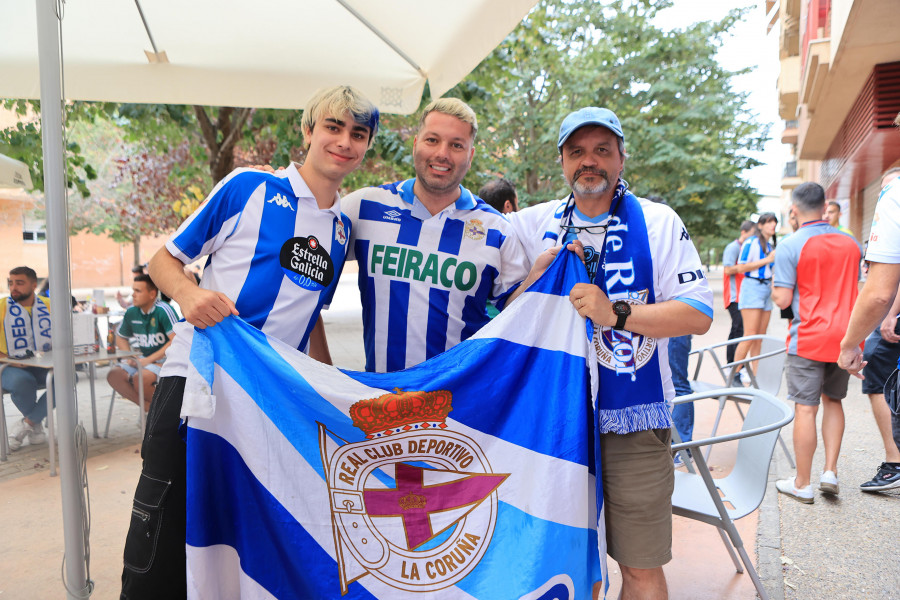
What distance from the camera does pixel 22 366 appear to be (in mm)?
5777

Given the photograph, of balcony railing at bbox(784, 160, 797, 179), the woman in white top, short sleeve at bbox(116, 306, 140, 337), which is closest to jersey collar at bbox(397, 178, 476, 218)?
short sleeve at bbox(116, 306, 140, 337)

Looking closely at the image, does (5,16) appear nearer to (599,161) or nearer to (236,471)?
(236,471)

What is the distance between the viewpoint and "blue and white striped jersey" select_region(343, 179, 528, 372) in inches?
109

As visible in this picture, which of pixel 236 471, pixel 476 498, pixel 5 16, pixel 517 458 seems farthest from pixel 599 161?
pixel 5 16

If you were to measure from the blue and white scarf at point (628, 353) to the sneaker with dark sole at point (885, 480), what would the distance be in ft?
10.9

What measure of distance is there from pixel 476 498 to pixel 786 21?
22190 millimetres

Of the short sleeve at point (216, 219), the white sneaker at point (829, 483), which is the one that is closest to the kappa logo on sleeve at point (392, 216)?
the short sleeve at point (216, 219)

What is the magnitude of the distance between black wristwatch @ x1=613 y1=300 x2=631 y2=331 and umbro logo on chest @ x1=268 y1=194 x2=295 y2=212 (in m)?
1.33

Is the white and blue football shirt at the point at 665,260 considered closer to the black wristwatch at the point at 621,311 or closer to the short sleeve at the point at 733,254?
the black wristwatch at the point at 621,311

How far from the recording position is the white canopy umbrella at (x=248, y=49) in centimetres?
317

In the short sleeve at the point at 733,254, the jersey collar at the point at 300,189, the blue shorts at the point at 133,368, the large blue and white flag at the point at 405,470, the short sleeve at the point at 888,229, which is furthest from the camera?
the short sleeve at the point at 733,254

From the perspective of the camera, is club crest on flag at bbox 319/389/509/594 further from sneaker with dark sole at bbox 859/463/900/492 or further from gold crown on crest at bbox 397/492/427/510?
sneaker with dark sole at bbox 859/463/900/492

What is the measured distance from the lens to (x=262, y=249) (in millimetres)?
2404

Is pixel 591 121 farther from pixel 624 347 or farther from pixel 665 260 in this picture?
pixel 624 347
